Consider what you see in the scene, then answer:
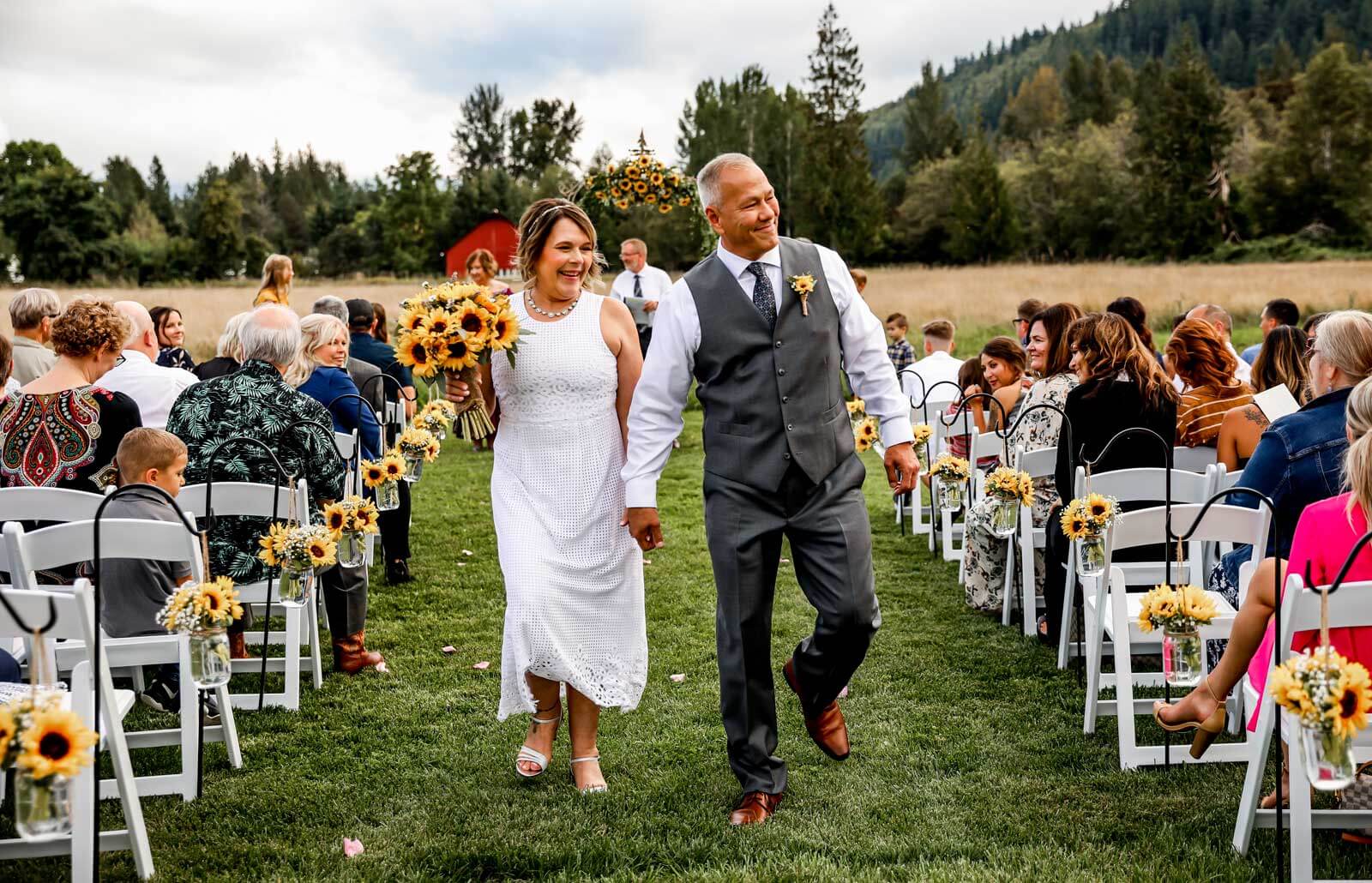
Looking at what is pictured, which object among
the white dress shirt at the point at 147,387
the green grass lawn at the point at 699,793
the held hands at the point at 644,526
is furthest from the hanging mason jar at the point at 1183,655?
the white dress shirt at the point at 147,387

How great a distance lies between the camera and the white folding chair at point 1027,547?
5.82m

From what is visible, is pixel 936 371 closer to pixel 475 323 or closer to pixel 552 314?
pixel 552 314

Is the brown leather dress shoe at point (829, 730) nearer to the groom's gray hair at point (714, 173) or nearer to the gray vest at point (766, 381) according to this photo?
the gray vest at point (766, 381)

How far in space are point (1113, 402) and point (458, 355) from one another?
330 cm

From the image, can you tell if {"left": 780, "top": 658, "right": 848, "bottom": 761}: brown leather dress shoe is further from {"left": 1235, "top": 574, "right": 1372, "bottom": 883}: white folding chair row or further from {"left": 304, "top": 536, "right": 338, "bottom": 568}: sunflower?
{"left": 304, "top": 536, "right": 338, "bottom": 568}: sunflower

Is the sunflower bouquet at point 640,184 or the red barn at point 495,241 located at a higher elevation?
the red barn at point 495,241

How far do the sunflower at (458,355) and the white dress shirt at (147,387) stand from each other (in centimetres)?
298

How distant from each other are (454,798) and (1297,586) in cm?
295

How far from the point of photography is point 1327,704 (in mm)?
2492

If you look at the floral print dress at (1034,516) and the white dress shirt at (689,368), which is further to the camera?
the floral print dress at (1034,516)

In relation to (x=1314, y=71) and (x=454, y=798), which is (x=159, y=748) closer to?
(x=454, y=798)

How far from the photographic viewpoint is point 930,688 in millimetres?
5445

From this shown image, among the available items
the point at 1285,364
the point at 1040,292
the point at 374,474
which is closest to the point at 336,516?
the point at 374,474

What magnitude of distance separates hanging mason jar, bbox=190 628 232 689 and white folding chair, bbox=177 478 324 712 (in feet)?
4.07
